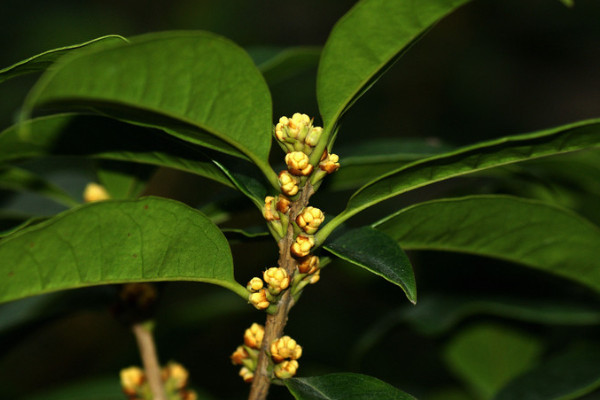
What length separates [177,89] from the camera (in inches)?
35.8

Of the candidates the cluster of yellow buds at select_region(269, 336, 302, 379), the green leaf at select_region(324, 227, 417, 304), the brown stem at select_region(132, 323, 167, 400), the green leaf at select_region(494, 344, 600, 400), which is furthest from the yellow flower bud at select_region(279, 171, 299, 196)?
the green leaf at select_region(494, 344, 600, 400)

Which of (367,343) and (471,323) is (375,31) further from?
(471,323)

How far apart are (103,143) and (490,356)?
131 cm

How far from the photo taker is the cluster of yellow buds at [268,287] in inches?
41.8

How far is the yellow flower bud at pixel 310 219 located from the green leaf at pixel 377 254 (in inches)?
2.0

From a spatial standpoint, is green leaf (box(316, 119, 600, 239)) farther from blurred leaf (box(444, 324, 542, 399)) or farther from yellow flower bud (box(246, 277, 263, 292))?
blurred leaf (box(444, 324, 542, 399))

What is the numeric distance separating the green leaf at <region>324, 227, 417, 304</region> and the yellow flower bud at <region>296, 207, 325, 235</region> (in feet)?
0.17

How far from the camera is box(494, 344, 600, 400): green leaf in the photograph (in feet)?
4.85

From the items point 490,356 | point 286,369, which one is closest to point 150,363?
point 286,369

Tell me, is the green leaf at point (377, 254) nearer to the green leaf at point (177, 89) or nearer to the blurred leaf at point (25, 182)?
the green leaf at point (177, 89)

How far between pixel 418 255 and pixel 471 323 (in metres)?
0.29

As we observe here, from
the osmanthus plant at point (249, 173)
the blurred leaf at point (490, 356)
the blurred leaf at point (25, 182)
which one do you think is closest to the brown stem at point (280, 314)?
the osmanthus plant at point (249, 173)

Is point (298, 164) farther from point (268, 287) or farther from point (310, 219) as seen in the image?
point (268, 287)

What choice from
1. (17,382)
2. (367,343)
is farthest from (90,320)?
(367,343)
